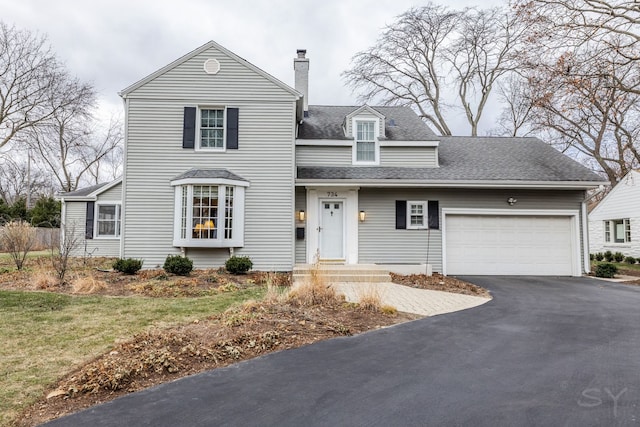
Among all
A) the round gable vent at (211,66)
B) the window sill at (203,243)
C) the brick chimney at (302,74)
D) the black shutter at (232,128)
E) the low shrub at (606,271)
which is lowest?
the low shrub at (606,271)

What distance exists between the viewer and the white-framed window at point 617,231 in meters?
18.3

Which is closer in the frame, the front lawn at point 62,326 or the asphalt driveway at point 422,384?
the asphalt driveway at point 422,384

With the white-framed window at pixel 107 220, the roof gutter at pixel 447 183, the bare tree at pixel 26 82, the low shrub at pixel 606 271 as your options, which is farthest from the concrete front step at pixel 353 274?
the bare tree at pixel 26 82

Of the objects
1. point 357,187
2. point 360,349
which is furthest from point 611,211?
point 360,349

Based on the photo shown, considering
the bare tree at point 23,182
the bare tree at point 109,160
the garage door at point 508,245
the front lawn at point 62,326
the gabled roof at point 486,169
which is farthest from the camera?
the bare tree at point 23,182

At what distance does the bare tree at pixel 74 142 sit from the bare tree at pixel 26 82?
2.52 ft

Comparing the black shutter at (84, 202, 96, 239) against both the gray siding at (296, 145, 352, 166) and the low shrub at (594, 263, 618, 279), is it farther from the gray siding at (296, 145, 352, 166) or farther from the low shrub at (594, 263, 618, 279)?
the low shrub at (594, 263, 618, 279)

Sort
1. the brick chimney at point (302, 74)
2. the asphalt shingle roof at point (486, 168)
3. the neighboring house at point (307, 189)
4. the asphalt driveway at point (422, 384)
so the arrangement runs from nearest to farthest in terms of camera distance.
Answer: the asphalt driveway at point (422, 384) → the neighboring house at point (307, 189) → the asphalt shingle roof at point (486, 168) → the brick chimney at point (302, 74)

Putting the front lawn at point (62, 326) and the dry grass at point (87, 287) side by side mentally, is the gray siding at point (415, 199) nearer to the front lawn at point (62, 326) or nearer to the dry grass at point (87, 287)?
the front lawn at point (62, 326)

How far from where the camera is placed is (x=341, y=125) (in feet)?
43.0

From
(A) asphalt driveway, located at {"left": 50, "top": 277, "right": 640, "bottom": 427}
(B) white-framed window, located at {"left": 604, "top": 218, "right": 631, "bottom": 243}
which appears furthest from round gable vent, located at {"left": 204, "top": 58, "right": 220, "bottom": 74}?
(B) white-framed window, located at {"left": 604, "top": 218, "right": 631, "bottom": 243}

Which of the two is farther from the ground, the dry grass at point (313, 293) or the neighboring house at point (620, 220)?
the neighboring house at point (620, 220)

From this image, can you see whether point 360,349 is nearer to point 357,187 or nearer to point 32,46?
point 357,187

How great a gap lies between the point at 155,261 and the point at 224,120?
447 cm
